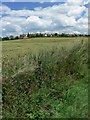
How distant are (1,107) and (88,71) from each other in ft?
22.7

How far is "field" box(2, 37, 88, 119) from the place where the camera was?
9021 mm

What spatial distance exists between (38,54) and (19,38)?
2357 millimetres

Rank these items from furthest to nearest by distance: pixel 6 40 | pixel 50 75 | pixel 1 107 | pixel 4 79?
1. pixel 6 40
2. pixel 50 75
3. pixel 4 79
4. pixel 1 107

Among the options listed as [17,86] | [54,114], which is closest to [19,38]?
[17,86]

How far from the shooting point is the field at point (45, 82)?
902cm

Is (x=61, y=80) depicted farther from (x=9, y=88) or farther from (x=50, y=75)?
(x=9, y=88)

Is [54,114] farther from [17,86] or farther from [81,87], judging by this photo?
[81,87]

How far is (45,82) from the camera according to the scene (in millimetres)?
11016

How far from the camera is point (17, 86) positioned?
31.5 feet

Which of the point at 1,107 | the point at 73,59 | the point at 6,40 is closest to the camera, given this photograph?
the point at 1,107

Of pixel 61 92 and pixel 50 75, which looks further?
pixel 50 75

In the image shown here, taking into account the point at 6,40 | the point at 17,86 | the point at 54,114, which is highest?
the point at 6,40

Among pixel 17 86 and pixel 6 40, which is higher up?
pixel 6 40

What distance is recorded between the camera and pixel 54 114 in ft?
29.7
